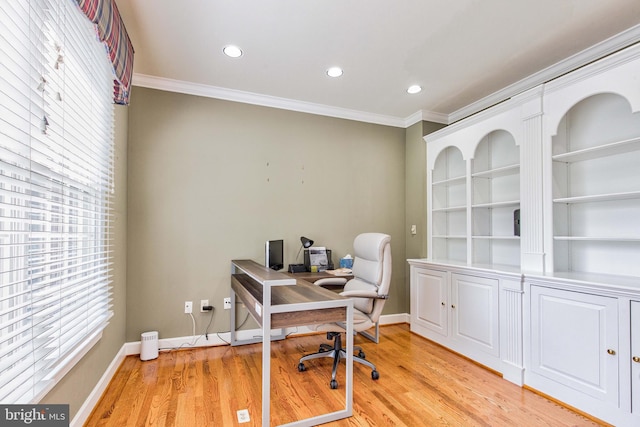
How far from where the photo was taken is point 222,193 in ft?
10.7

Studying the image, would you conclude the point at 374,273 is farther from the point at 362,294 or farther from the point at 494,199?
the point at 494,199

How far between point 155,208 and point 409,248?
2.91m

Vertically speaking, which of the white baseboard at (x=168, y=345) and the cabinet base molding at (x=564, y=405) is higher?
the white baseboard at (x=168, y=345)

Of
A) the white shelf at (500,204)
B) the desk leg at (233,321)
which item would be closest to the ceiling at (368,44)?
the white shelf at (500,204)

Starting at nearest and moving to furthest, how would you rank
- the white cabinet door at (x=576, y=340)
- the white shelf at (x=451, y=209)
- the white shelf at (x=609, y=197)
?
the white cabinet door at (x=576, y=340), the white shelf at (x=609, y=197), the white shelf at (x=451, y=209)

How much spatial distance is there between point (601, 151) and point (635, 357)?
1386 mm

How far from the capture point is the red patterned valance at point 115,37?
1.60 meters

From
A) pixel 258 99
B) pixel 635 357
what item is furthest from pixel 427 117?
pixel 635 357

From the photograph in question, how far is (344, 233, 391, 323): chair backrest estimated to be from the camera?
2533 mm

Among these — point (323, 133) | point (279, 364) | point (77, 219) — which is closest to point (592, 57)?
point (323, 133)

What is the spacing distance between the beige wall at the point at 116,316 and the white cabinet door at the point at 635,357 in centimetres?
310

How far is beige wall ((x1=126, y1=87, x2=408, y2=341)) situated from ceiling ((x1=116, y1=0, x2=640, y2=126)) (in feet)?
1.11

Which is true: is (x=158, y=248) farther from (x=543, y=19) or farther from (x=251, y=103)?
(x=543, y=19)

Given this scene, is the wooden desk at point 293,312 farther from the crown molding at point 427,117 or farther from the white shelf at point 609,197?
the crown molding at point 427,117
